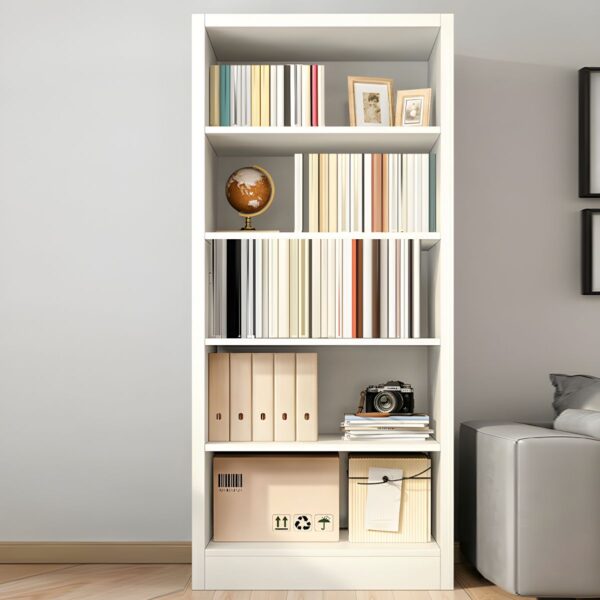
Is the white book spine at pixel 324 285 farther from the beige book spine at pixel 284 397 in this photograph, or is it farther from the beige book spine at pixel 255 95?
the beige book spine at pixel 255 95

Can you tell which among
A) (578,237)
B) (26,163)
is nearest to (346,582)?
(578,237)

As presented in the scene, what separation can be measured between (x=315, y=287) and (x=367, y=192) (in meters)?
0.37

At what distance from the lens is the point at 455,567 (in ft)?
9.64

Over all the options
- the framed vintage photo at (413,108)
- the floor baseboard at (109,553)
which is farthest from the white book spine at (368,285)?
the floor baseboard at (109,553)

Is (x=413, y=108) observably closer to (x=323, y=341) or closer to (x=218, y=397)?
(x=323, y=341)

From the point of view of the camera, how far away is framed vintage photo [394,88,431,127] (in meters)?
2.80

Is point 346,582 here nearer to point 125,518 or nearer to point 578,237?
point 125,518

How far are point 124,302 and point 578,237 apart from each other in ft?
5.69

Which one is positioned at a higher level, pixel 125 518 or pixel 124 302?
pixel 124 302

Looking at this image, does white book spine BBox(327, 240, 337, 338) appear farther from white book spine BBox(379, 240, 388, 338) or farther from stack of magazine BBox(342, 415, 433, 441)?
stack of magazine BBox(342, 415, 433, 441)

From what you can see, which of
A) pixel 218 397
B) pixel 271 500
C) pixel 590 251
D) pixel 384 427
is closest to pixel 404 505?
pixel 384 427

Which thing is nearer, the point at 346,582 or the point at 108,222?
the point at 346,582

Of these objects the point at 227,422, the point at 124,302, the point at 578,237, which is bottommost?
the point at 227,422

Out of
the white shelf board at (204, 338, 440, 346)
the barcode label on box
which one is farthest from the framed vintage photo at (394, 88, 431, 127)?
the barcode label on box
